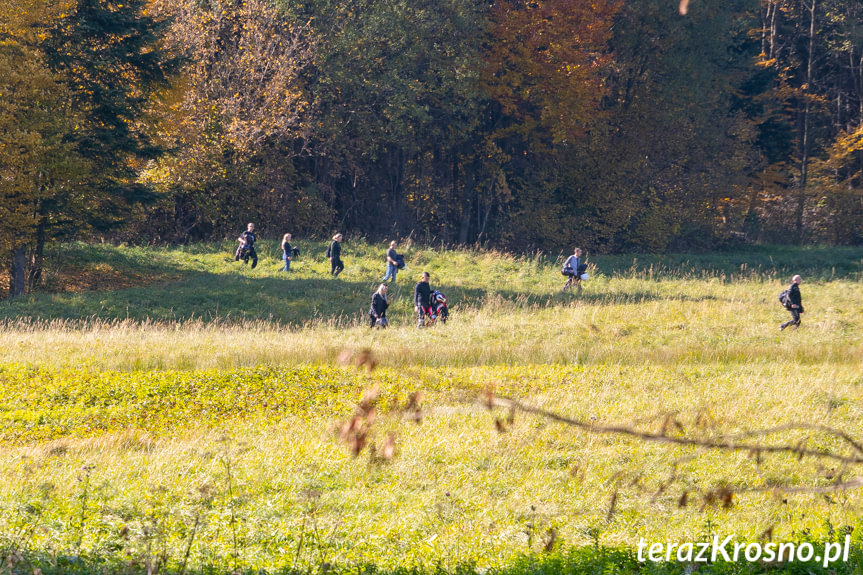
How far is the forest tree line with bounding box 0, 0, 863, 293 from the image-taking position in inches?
1096

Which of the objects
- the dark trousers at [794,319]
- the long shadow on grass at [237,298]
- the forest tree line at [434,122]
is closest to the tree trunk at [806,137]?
the forest tree line at [434,122]

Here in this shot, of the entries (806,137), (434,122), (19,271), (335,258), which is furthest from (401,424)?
(806,137)

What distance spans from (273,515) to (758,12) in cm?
5260

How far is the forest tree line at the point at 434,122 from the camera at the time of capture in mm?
27828

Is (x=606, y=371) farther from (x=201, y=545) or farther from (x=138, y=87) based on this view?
(x=138, y=87)

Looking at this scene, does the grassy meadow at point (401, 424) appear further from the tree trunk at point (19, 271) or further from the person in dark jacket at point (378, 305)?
the tree trunk at point (19, 271)

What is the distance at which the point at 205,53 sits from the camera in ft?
120

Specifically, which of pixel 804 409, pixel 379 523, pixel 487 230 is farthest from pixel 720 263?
pixel 379 523

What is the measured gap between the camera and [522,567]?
6.17 metres

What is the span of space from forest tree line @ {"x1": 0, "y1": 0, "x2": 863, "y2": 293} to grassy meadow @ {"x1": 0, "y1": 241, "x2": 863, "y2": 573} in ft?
20.9

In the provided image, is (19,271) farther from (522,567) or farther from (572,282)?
Answer: (522,567)

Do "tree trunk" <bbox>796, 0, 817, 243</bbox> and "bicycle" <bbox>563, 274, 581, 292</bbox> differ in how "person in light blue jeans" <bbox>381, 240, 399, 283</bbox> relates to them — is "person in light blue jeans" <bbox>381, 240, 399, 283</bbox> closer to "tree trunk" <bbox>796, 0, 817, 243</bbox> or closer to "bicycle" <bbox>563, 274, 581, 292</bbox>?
"bicycle" <bbox>563, 274, 581, 292</bbox>

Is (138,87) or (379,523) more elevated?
(138,87)

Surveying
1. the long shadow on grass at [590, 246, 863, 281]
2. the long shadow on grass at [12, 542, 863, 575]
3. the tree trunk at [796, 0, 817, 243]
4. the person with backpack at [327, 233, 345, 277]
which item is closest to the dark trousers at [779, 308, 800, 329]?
the long shadow on grass at [590, 246, 863, 281]
